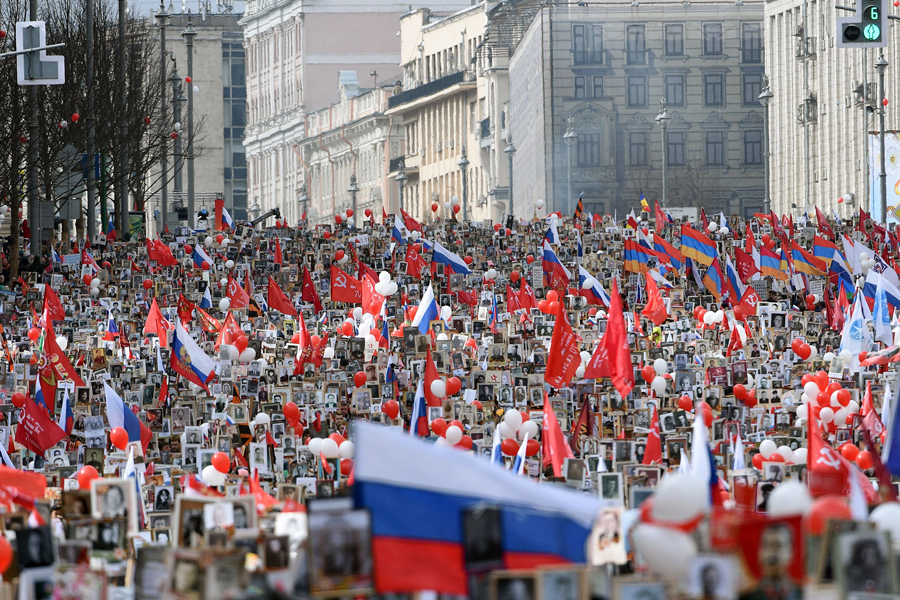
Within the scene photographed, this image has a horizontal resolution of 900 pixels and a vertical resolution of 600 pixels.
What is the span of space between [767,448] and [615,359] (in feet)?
13.6

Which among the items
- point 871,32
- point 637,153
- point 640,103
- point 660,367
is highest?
point 640,103

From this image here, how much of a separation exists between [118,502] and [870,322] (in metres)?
14.2

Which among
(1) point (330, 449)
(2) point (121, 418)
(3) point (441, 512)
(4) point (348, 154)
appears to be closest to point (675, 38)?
(4) point (348, 154)

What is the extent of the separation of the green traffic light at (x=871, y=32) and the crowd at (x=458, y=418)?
2.71 m

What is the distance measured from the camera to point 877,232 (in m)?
39.1

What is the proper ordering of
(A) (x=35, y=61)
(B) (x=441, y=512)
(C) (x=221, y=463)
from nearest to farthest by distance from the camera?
(B) (x=441, y=512)
(C) (x=221, y=463)
(A) (x=35, y=61)

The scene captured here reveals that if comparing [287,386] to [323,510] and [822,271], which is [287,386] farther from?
[822,271]

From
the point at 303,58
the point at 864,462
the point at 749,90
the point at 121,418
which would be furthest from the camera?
the point at 303,58

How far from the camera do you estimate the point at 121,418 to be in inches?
644

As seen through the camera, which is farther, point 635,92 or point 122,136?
point 635,92

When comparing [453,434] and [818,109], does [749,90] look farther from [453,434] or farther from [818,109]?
[453,434]

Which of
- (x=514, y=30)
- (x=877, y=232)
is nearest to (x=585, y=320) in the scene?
(x=877, y=232)

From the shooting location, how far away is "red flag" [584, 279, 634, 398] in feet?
59.4

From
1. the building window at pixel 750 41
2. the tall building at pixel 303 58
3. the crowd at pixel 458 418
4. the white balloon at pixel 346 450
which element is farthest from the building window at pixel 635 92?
the white balloon at pixel 346 450
